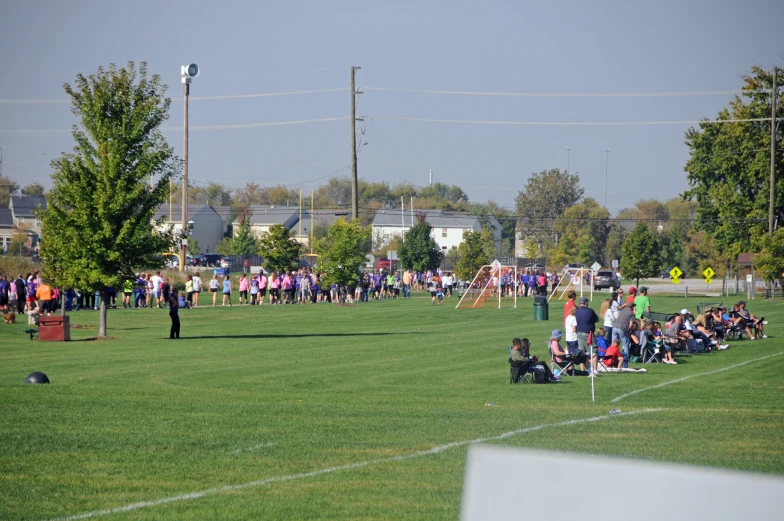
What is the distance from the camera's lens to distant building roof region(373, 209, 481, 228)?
436 feet

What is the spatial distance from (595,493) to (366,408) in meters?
12.1

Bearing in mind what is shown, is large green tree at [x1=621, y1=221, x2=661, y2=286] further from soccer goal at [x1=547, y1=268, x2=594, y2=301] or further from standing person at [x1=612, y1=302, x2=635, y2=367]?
standing person at [x1=612, y1=302, x2=635, y2=367]

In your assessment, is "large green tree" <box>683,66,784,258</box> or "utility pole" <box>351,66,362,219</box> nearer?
"utility pole" <box>351,66,362,219</box>

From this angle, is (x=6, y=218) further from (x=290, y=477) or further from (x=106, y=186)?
(x=290, y=477)

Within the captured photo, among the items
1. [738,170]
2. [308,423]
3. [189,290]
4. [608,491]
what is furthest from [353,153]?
[608,491]

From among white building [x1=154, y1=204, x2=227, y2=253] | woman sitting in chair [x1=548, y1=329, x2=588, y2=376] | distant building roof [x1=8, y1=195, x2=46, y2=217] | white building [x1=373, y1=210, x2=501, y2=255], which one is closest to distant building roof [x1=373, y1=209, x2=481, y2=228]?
white building [x1=373, y1=210, x2=501, y2=255]

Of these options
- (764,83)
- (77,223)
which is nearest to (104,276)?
(77,223)

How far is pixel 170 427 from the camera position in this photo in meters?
11.6

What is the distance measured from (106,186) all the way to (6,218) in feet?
312

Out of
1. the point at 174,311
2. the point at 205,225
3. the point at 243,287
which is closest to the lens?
the point at 174,311

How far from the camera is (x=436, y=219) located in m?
134

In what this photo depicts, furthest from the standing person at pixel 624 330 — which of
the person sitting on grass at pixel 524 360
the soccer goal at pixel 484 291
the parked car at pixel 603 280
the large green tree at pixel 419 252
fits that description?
the large green tree at pixel 419 252

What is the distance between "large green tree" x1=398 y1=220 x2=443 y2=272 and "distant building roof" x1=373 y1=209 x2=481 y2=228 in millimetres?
50354

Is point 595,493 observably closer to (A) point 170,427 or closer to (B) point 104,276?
(A) point 170,427
